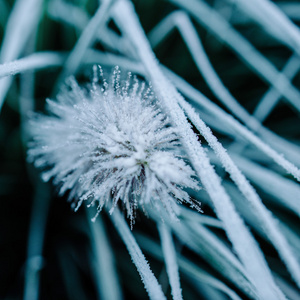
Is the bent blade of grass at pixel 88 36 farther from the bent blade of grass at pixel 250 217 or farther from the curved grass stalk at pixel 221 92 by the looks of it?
the bent blade of grass at pixel 250 217

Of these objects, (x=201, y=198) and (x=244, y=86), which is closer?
(x=201, y=198)

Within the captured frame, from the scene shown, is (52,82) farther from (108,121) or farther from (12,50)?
(108,121)

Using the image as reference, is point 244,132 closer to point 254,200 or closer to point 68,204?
point 254,200

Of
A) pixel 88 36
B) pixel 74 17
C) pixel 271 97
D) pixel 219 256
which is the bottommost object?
pixel 219 256

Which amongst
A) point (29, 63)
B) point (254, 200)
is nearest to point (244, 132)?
point (254, 200)

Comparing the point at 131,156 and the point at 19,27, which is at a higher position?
the point at 19,27

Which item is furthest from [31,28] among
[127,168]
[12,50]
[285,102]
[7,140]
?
[285,102]

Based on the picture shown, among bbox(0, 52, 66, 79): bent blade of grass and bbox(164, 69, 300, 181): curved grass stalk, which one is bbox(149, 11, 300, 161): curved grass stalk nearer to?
bbox(164, 69, 300, 181): curved grass stalk
